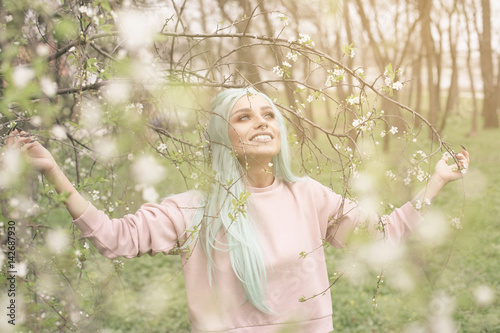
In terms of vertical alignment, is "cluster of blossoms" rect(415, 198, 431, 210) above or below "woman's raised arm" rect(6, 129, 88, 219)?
below

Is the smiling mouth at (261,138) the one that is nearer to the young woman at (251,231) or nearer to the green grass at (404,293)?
the young woman at (251,231)

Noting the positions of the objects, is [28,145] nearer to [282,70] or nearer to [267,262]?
[267,262]

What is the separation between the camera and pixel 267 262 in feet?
6.84

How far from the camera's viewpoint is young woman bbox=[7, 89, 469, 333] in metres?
2.04

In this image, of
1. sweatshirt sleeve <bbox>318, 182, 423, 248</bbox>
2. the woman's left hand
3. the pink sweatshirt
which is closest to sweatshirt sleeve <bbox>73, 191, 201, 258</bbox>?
the pink sweatshirt

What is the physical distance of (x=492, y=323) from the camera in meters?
4.52

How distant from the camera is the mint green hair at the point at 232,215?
6.68 ft

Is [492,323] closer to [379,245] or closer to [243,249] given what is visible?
[379,245]

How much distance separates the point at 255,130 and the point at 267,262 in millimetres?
519

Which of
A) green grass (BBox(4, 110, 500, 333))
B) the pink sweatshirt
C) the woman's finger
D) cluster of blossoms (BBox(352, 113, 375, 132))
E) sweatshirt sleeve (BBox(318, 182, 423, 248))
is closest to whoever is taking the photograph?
the woman's finger

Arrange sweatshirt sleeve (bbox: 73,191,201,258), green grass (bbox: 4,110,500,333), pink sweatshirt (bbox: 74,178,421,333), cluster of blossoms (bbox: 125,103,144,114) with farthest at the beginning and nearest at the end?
green grass (bbox: 4,110,500,333)
cluster of blossoms (bbox: 125,103,144,114)
pink sweatshirt (bbox: 74,178,421,333)
sweatshirt sleeve (bbox: 73,191,201,258)

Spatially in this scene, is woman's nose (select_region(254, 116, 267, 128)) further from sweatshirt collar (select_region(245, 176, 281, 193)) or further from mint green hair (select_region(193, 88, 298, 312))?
sweatshirt collar (select_region(245, 176, 281, 193))

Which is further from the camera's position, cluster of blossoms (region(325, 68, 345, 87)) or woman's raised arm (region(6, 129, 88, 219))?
cluster of blossoms (region(325, 68, 345, 87))

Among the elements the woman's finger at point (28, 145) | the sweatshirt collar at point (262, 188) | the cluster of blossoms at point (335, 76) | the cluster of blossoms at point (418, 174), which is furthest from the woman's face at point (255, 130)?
the woman's finger at point (28, 145)
